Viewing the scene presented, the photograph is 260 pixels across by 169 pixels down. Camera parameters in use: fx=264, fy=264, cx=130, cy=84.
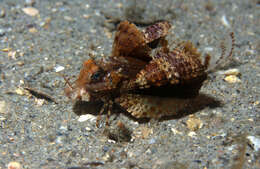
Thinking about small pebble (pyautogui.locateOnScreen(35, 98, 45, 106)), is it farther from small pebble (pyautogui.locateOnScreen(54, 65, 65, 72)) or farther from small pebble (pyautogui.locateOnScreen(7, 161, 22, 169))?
small pebble (pyautogui.locateOnScreen(7, 161, 22, 169))

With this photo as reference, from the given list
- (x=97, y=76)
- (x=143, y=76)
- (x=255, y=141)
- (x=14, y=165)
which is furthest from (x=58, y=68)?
(x=255, y=141)

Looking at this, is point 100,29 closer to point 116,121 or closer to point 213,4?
point 116,121

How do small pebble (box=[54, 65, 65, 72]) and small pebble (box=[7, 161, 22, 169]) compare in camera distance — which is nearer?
small pebble (box=[7, 161, 22, 169])

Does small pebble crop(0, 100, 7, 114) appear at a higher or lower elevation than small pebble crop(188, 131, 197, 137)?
lower

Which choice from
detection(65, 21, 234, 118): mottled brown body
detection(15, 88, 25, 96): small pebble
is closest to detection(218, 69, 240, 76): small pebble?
detection(65, 21, 234, 118): mottled brown body

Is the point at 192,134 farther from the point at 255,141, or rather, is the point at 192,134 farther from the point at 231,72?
the point at 231,72

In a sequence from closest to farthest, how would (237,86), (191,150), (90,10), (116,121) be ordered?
1. (191,150)
2. (116,121)
3. (237,86)
4. (90,10)

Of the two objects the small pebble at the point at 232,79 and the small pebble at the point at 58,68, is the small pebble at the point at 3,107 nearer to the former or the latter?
the small pebble at the point at 58,68

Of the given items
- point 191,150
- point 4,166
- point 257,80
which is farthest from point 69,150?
point 257,80
